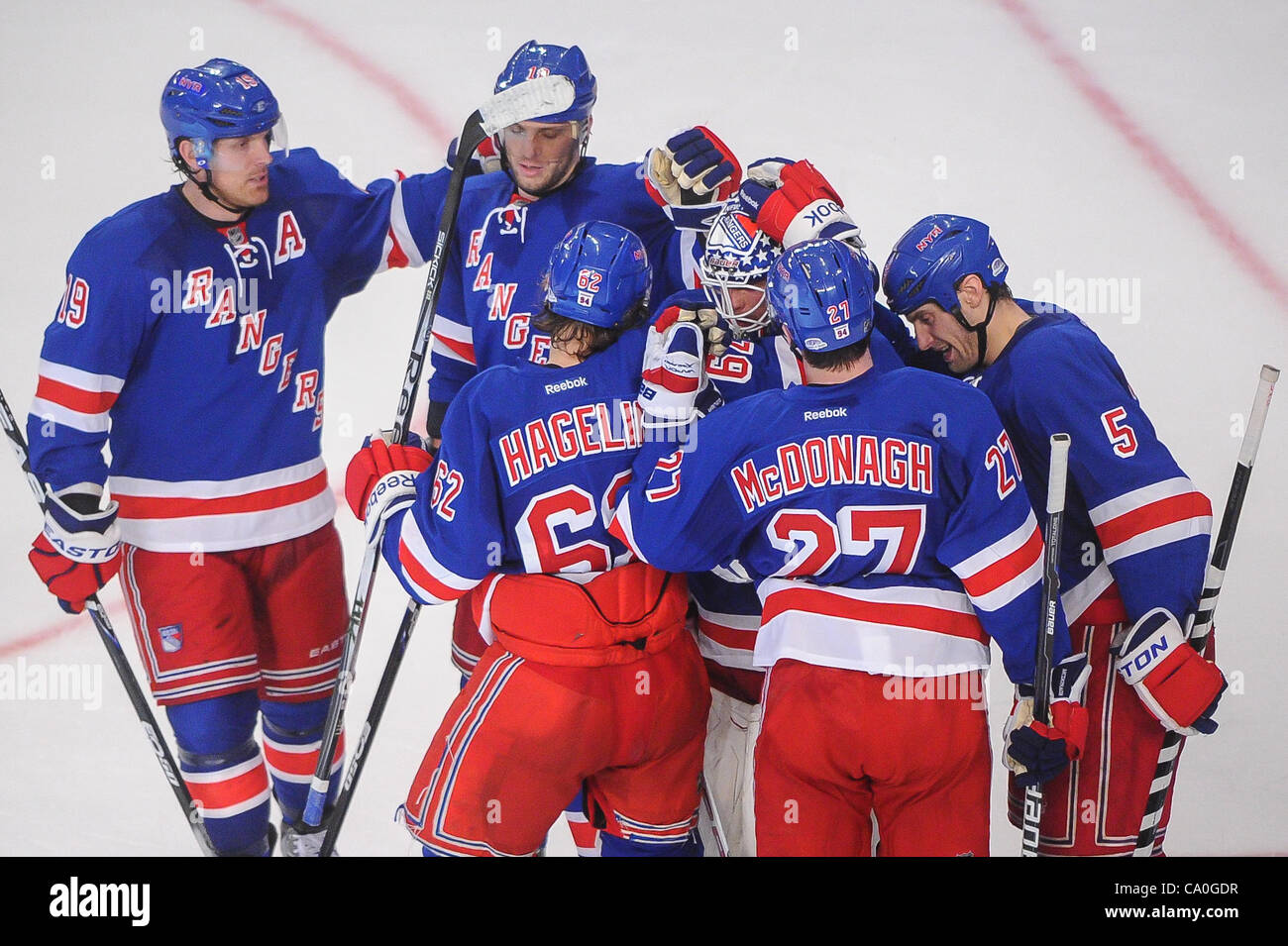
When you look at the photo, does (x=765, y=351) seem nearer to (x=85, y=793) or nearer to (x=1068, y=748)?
(x=1068, y=748)

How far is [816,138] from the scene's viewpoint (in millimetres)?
4770

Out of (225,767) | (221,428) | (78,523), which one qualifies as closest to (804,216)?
(221,428)

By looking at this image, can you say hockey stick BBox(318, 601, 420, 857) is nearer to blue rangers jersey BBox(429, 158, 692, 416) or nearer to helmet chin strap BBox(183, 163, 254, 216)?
blue rangers jersey BBox(429, 158, 692, 416)

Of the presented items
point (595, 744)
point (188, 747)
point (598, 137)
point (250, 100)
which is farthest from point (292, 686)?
point (598, 137)

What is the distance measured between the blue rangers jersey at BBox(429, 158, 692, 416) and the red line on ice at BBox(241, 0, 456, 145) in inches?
79.2

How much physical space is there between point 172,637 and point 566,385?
1.14 m

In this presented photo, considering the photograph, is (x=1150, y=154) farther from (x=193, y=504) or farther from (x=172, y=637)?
(x=172, y=637)

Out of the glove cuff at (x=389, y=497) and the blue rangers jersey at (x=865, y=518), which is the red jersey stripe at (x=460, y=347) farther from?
the blue rangers jersey at (x=865, y=518)

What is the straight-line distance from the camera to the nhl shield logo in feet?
9.26

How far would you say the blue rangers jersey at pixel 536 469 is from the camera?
2.28m

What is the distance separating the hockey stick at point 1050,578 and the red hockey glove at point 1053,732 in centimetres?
2

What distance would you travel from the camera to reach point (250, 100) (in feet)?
8.72
